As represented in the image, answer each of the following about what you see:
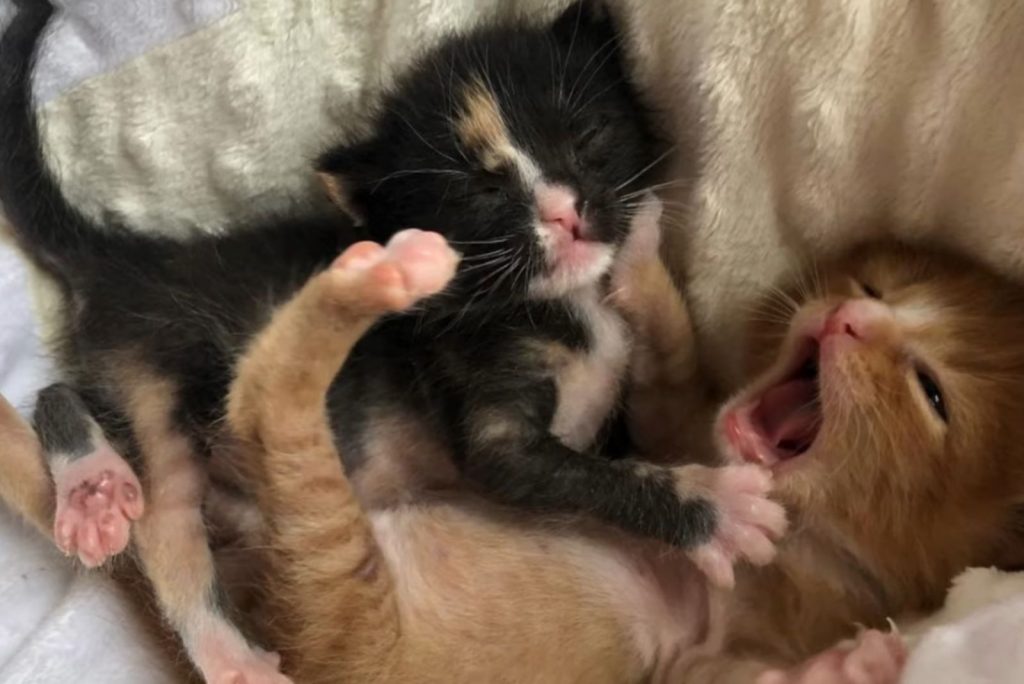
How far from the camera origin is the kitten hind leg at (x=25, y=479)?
153 centimetres

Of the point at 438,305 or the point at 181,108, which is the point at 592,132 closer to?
the point at 438,305

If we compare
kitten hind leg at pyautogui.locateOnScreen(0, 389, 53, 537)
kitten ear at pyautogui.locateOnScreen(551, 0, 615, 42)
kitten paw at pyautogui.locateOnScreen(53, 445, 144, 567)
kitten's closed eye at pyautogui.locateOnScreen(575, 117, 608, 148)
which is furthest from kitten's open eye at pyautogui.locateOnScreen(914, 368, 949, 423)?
kitten hind leg at pyautogui.locateOnScreen(0, 389, 53, 537)

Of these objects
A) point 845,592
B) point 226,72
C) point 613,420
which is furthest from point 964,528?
point 226,72

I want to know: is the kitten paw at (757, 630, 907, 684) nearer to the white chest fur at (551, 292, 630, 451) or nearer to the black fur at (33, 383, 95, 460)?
the white chest fur at (551, 292, 630, 451)

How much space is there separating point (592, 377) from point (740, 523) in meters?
0.33

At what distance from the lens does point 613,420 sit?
5.59 ft

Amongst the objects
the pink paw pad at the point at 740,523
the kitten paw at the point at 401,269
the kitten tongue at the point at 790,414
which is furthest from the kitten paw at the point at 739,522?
the kitten paw at the point at 401,269

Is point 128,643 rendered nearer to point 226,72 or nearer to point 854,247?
point 226,72

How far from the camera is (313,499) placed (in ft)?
4.55

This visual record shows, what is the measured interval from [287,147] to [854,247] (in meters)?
0.87

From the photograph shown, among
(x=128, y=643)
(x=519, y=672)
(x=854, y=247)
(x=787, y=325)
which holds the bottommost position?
(x=128, y=643)

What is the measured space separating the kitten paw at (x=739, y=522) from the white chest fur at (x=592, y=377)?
262 mm

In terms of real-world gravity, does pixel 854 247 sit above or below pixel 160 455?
above

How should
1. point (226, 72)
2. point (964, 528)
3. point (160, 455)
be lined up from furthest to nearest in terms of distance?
point (226, 72) → point (160, 455) → point (964, 528)
